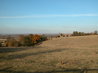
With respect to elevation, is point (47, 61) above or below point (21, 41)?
below

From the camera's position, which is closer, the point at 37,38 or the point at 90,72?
the point at 90,72

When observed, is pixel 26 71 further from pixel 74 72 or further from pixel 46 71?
pixel 74 72

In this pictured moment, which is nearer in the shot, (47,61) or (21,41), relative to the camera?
(47,61)

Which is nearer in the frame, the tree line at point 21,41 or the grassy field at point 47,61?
the grassy field at point 47,61

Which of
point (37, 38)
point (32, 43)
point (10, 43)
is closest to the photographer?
point (10, 43)

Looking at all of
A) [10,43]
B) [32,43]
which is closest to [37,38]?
[32,43]

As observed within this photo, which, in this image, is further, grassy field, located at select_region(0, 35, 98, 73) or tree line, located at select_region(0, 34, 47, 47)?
tree line, located at select_region(0, 34, 47, 47)

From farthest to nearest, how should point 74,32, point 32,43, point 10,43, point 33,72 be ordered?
point 74,32 < point 32,43 < point 10,43 < point 33,72

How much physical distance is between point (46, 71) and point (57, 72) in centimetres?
82

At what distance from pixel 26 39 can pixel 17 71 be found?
5489cm

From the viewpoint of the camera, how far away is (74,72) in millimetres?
13328

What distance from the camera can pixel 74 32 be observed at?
103m

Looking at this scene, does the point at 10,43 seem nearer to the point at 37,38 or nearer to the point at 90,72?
the point at 37,38

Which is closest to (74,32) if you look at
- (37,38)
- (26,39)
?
(37,38)
